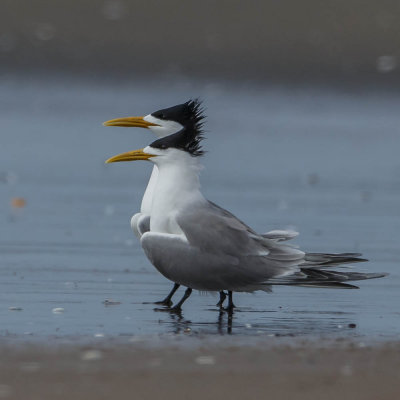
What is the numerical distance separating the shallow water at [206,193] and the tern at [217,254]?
0.23m

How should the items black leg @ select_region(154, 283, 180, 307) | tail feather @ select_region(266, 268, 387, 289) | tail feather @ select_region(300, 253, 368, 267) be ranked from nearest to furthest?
tail feather @ select_region(266, 268, 387, 289) < tail feather @ select_region(300, 253, 368, 267) < black leg @ select_region(154, 283, 180, 307)

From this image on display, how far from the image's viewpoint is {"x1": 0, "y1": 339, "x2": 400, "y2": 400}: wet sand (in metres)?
6.19

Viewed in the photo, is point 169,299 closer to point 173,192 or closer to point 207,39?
point 173,192

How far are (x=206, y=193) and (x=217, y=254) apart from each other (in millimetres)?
6077

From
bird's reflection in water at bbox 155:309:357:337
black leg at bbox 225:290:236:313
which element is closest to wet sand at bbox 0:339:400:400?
bird's reflection in water at bbox 155:309:357:337

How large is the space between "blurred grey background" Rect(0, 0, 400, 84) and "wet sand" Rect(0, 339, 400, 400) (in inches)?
826

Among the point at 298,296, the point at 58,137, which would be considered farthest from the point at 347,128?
the point at 298,296

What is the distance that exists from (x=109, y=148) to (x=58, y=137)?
1741 millimetres

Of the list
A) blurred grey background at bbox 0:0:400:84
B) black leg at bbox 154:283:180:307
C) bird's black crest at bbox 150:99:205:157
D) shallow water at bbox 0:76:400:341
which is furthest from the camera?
blurred grey background at bbox 0:0:400:84

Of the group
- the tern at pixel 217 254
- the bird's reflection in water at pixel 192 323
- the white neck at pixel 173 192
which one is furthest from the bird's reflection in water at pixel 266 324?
the white neck at pixel 173 192

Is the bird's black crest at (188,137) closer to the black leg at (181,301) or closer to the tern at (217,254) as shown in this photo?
the tern at (217,254)

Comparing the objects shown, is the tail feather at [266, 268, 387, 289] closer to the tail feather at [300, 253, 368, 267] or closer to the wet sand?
the tail feather at [300, 253, 368, 267]

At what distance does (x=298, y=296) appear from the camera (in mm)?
9703

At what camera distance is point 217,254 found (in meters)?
8.91
